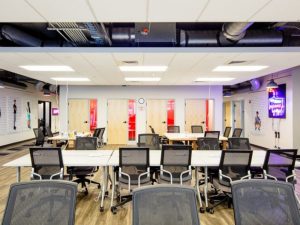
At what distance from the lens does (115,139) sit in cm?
1042

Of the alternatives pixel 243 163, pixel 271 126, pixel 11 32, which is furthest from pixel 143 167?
pixel 271 126

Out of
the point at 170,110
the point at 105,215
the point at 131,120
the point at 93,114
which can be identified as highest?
the point at 170,110

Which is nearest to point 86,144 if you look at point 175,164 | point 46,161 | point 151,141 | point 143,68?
point 151,141

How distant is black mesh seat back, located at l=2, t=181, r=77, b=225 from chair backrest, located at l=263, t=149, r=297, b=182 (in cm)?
279

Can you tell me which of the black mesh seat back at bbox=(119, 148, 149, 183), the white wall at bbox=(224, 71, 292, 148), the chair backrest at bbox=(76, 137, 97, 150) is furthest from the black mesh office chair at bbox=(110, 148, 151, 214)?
the white wall at bbox=(224, 71, 292, 148)

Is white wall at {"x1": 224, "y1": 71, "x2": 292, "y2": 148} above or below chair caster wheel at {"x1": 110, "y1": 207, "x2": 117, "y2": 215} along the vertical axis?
above

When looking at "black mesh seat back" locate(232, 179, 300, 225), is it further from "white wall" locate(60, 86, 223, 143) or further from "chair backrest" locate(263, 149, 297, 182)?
"white wall" locate(60, 86, 223, 143)

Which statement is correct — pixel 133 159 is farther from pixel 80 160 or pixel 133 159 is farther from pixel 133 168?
pixel 80 160

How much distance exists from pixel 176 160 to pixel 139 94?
701 cm

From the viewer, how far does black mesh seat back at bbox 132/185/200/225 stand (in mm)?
1452

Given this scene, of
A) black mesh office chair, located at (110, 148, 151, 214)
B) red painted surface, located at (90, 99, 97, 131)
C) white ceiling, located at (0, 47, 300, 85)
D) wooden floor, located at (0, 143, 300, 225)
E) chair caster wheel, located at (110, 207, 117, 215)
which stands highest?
white ceiling, located at (0, 47, 300, 85)

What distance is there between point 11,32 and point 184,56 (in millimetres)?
3223

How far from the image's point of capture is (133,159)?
3.42m
